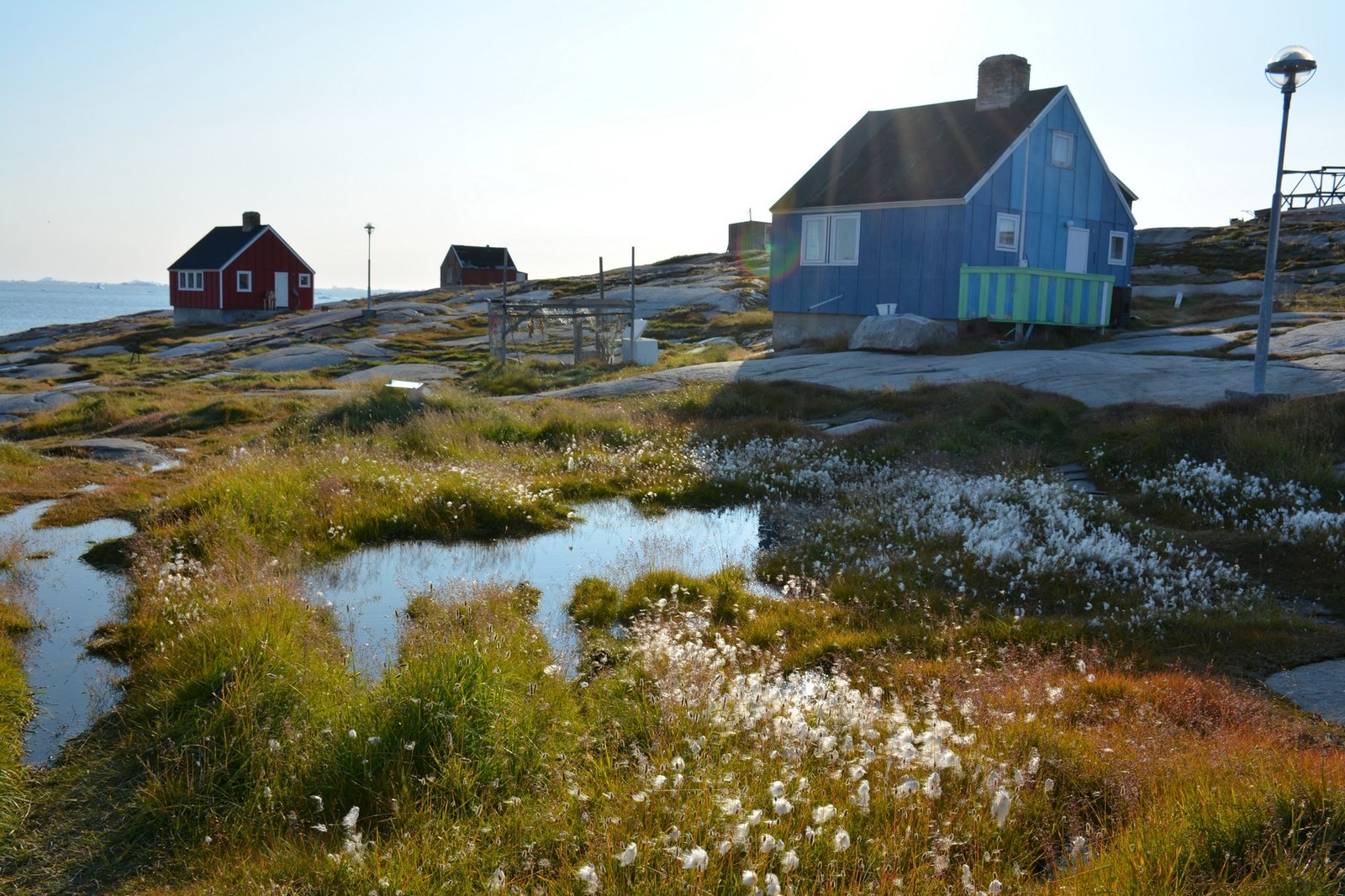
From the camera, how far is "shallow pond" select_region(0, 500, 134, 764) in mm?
7039

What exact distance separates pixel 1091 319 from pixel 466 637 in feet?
92.2

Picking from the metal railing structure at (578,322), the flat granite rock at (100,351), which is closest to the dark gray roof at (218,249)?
the flat granite rock at (100,351)

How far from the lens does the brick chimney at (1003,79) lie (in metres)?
32.2

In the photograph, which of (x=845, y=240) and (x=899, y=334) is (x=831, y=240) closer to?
(x=845, y=240)

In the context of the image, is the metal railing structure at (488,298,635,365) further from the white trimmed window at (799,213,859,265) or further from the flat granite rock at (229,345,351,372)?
the flat granite rock at (229,345,351,372)

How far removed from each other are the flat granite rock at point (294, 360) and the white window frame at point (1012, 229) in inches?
910

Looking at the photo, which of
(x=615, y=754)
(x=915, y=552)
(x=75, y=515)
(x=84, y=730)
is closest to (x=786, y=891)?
(x=615, y=754)

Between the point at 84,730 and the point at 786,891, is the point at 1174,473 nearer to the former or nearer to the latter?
the point at 786,891

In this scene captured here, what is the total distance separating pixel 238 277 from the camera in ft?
229

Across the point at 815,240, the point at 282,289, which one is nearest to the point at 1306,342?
the point at 815,240

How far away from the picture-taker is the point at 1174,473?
1303 centimetres

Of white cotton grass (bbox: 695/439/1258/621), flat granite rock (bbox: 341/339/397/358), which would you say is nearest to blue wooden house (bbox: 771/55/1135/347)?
white cotton grass (bbox: 695/439/1258/621)

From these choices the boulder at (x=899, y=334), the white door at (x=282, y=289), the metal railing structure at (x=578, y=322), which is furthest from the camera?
the white door at (x=282, y=289)

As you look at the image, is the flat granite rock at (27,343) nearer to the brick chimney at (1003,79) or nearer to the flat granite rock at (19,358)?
the flat granite rock at (19,358)
